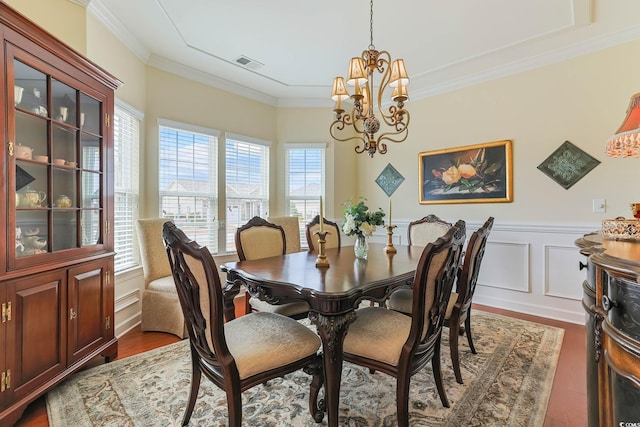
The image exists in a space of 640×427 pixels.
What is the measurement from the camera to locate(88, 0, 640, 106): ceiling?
2543 mm

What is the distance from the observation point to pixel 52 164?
1.91m

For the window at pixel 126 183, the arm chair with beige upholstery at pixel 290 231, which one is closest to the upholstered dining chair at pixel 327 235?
the arm chair with beige upholstery at pixel 290 231

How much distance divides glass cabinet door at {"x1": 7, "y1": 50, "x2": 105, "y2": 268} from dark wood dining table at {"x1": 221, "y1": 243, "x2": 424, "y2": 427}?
1.07m

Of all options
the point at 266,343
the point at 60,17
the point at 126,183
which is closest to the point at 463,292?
the point at 266,343

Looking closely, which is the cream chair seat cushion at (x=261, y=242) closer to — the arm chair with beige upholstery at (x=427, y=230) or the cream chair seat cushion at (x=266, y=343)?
the cream chair seat cushion at (x=266, y=343)

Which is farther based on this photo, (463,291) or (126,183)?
(126,183)

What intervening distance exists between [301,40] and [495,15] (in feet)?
5.76

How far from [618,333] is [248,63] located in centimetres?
383

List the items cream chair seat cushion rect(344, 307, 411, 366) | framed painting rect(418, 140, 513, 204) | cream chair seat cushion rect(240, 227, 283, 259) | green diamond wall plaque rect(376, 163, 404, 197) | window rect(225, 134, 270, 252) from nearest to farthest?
1. cream chair seat cushion rect(344, 307, 411, 366)
2. cream chair seat cushion rect(240, 227, 283, 259)
3. framed painting rect(418, 140, 513, 204)
4. window rect(225, 134, 270, 252)
5. green diamond wall plaque rect(376, 163, 404, 197)

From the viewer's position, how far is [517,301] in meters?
3.48

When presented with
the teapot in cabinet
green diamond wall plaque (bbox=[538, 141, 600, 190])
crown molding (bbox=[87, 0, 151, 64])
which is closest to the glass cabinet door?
the teapot in cabinet

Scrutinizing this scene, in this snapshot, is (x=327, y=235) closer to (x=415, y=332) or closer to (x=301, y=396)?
(x=301, y=396)

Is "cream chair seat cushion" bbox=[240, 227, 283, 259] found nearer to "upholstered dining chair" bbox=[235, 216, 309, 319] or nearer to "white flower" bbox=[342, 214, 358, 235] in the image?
"upholstered dining chair" bbox=[235, 216, 309, 319]

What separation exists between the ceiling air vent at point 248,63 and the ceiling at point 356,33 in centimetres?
2
